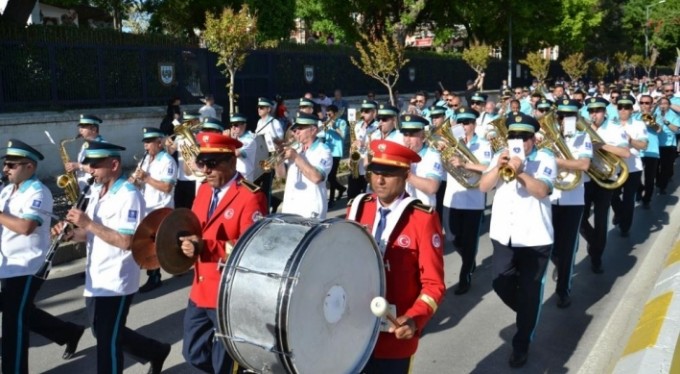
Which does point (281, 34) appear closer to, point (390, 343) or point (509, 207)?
point (509, 207)

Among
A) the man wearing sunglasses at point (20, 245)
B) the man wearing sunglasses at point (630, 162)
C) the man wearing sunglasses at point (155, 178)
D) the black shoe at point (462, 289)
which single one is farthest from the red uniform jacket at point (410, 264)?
the man wearing sunglasses at point (630, 162)

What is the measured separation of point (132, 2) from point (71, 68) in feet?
58.8

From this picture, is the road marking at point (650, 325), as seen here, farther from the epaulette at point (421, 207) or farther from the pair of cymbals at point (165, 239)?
the pair of cymbals at point (165, 239)

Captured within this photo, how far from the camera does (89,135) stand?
809 cm

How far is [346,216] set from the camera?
148 inches

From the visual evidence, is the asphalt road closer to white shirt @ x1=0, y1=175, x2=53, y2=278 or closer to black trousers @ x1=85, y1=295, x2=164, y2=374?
black trousers @ x1=85, y1=295, x2=164, y2=374

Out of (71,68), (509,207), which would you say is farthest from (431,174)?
(71,68)

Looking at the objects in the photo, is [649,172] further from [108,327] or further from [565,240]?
[108,327]

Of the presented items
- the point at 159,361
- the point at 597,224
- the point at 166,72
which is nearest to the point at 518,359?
the point at 159,361

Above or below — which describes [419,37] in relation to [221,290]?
above

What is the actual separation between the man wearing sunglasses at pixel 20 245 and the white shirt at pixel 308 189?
2451mm

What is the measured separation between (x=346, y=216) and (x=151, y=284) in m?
4.25

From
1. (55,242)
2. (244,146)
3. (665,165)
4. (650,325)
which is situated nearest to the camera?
(55,242)

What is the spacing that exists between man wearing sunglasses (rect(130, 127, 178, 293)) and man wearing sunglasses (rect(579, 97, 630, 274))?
4514 mm
